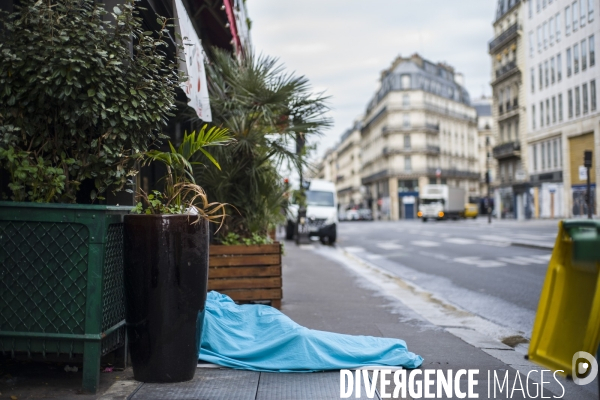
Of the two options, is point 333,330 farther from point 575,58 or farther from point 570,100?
point 570,100

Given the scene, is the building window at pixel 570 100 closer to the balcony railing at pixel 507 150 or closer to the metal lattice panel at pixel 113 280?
the balcony railing at pixel 507 150

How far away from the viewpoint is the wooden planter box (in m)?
7.04

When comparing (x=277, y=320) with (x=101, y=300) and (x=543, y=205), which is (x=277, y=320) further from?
(x=543, y=205)

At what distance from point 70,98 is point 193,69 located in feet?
8.27

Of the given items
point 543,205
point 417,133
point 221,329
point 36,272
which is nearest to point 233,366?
point 221,329

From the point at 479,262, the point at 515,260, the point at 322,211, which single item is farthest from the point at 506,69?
the point at 479,262

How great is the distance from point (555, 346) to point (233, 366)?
242cm

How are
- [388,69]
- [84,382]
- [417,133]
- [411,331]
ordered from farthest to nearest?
1. [388,69]
2. [417,133]
3. [411,331]
4. [84,382]

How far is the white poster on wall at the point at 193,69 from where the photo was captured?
599cm

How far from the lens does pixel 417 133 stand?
9206cm

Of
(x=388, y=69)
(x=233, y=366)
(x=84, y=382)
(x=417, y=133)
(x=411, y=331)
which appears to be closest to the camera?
(x=84, y=382)

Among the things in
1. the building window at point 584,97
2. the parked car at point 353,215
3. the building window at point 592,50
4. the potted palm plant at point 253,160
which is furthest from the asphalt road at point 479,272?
the parked car at point 353,215

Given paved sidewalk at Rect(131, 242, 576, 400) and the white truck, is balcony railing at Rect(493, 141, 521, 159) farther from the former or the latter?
paved sidewalk at Rect(131, 242, 576, 400)

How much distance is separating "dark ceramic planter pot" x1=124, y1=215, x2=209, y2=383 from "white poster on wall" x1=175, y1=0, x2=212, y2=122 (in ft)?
6.81
